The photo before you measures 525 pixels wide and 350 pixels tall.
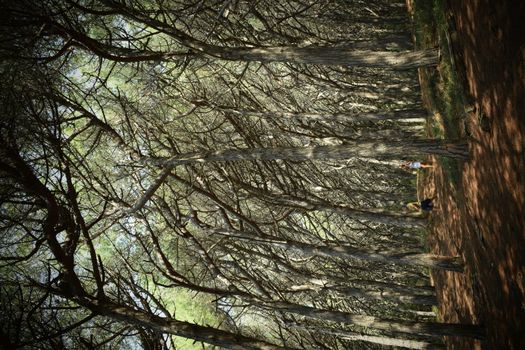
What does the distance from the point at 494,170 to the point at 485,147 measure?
1.29 ft

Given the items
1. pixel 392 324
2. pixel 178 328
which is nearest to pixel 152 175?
pixel 178 328

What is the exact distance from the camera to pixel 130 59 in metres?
5.66

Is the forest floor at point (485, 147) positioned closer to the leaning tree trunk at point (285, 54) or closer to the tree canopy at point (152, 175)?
the tree canopy at point (152, 175)

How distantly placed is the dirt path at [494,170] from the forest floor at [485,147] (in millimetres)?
13

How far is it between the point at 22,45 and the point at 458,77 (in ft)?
22.1

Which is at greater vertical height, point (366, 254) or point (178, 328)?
point (366, 254)

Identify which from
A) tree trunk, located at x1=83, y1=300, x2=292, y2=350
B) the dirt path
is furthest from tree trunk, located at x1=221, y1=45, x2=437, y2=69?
tree trunk, located at x1=83, y1=300, x2=292, y2=350

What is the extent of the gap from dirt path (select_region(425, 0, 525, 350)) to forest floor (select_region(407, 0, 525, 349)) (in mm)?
13

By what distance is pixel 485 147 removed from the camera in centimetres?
579

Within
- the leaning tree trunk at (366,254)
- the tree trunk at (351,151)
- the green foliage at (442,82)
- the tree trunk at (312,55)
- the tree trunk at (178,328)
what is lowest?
the tree trunk at (178,328)

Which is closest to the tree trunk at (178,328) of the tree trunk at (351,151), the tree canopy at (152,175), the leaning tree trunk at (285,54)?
the tree canopy at (152,175)

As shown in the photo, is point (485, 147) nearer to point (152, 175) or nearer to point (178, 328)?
point (178, 328)

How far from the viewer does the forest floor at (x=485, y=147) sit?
498 cm

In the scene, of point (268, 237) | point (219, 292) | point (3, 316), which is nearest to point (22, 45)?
point (3, 316)
